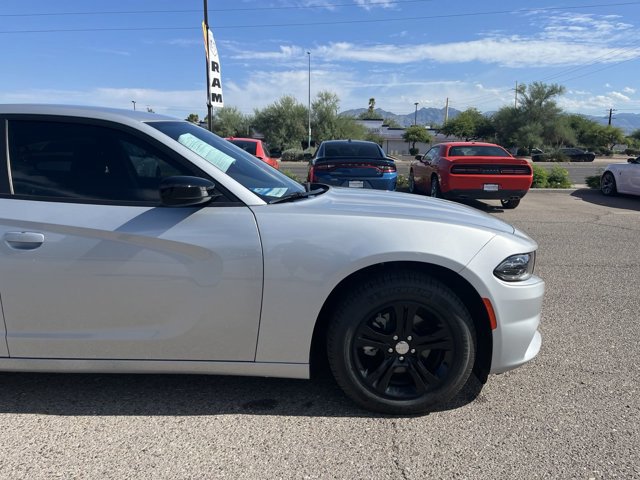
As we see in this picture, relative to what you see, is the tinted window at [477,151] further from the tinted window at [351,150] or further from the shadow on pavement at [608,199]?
the shadow on pavement at [608,199]

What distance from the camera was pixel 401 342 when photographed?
2797 millimetres

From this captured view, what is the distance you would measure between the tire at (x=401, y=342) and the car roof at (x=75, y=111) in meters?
1.67

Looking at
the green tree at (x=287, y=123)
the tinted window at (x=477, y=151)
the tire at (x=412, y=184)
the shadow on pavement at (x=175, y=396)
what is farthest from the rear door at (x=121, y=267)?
the green tree at (x=287, y=123)

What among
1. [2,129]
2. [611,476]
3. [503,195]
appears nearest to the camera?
[611,476]

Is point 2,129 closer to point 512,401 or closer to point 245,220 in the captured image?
point 245,220

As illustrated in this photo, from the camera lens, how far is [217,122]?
189ft

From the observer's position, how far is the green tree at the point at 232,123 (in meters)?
58.2

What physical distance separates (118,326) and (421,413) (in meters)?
1.79

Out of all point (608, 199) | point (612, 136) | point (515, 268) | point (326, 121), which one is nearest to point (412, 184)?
point (608, 199)

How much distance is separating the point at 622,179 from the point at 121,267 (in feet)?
45.3

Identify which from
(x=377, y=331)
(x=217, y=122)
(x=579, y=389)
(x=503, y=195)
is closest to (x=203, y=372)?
(x=377, y=331)

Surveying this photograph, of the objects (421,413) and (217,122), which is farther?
(217,122)

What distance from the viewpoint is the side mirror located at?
2611 millimetres

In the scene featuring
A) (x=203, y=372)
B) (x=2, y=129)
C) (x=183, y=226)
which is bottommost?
(x=203, y=372)
